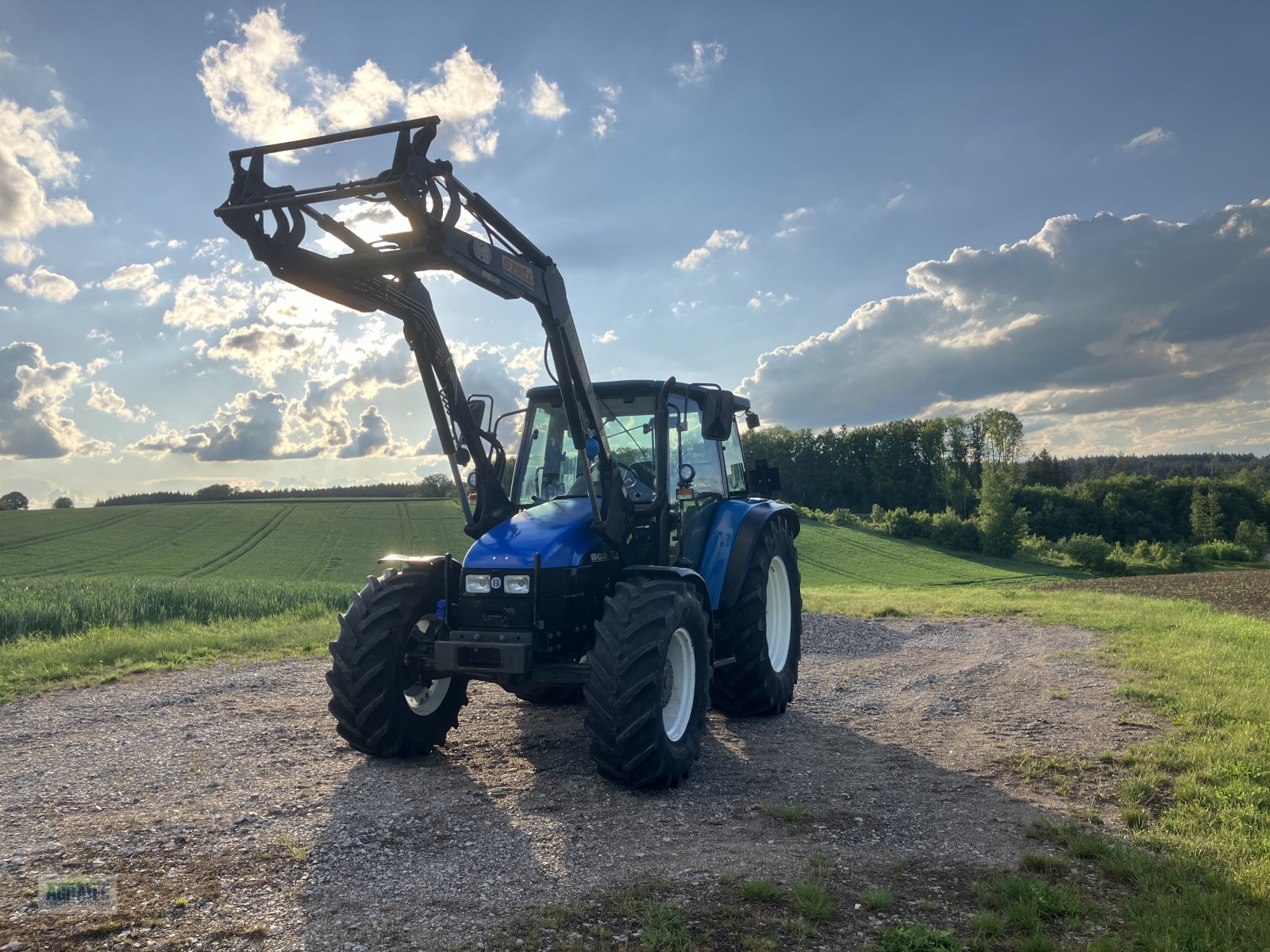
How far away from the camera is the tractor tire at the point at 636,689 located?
530 cm

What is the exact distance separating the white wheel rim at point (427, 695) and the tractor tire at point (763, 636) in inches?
87.5

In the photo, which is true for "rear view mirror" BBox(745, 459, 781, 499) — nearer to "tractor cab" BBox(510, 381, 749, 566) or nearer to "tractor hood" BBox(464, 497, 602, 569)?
"tractor cab" BBox(510, 381, 749, 566)

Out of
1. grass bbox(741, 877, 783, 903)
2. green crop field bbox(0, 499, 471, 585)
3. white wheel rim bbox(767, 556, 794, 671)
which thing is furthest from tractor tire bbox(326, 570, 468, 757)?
green crop field bbox(0, 499, 471, 585)

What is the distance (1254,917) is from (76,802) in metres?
6.46

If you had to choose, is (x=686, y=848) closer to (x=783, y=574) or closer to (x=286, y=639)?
(x=783, y=574)

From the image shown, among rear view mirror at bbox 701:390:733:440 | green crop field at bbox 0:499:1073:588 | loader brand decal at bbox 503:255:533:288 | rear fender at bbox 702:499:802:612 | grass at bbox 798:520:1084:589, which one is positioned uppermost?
loader brand decal at bbox 503:255:533:288

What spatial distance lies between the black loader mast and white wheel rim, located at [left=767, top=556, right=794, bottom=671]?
8.32 feet

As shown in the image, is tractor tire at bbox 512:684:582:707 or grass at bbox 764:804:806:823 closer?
grass at bbox 764:804:806:823

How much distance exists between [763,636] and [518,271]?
3.59 metres

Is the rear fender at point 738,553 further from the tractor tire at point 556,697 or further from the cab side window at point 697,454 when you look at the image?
the tractor tire at point 556,697

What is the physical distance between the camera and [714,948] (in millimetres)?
3551

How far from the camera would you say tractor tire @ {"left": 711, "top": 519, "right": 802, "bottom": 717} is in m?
7.21

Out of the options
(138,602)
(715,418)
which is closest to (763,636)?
(715,418)

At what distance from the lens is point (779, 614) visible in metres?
8.59
